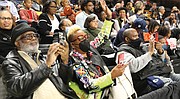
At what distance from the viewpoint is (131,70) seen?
321 cm

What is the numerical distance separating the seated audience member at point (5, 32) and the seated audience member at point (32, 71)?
2.81 feet

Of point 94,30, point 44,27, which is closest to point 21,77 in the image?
point 94,30

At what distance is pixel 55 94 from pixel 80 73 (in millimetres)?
363

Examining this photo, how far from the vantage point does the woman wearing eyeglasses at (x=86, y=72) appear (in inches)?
101

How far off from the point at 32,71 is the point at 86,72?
2.25ft

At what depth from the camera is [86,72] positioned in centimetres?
265

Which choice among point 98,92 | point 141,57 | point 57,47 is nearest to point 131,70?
point 141,57

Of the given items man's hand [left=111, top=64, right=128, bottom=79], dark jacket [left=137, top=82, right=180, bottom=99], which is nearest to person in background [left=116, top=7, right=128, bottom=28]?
dark jacket [left=137, top=82, right=180, bottom=99]

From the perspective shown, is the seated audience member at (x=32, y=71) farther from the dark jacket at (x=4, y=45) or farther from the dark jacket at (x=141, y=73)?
the dark jacket at (x=141, y=73)

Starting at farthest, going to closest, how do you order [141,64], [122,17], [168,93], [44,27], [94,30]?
[122,17] → [44,27] → [94,30] → [141,64] → [168,93]

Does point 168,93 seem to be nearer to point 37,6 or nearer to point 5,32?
point 5,32

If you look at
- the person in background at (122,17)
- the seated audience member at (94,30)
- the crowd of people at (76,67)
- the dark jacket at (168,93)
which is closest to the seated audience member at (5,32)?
the crowd of people at (76,67)

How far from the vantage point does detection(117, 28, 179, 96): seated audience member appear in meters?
3.18

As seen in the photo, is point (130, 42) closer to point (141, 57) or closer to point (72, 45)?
point (141, 57)
